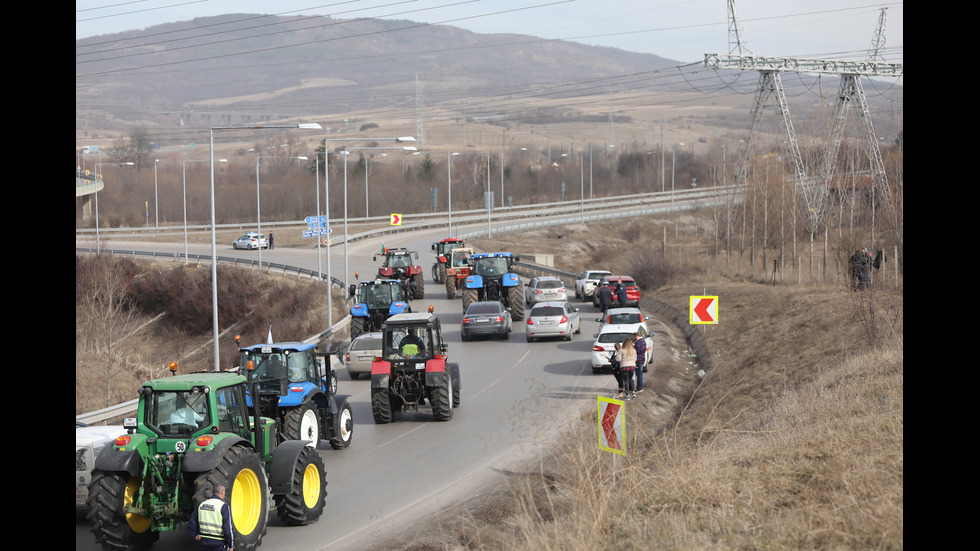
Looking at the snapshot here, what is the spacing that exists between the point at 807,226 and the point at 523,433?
3188 centimetres

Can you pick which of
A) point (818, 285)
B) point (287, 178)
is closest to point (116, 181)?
point (287, 178)

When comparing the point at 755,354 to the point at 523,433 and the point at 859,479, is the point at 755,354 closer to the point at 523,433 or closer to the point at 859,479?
the point at 523,433

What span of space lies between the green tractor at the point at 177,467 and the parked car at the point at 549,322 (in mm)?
20851

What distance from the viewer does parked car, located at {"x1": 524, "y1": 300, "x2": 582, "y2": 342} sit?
32.8m

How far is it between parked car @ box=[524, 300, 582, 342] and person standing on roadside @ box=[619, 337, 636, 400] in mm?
10363

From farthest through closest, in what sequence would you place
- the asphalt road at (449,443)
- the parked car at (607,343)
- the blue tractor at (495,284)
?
the blue tractor at (495,284)
the parked car at (607,343)
the asphalt road at (449,443)

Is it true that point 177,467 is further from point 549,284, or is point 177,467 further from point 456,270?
point 456,270

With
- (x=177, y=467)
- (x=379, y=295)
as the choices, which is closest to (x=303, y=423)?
(x=177, y=467)

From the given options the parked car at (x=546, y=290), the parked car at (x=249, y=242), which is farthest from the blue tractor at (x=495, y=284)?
the parked car at (x=249, y=242)

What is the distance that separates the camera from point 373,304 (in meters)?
33.2

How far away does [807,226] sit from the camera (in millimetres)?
46781

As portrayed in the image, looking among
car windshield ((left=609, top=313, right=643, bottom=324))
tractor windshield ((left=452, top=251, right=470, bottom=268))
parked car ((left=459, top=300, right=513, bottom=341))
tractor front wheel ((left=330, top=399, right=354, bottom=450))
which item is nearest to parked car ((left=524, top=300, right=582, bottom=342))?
parked car ((left=459, top=300, right=513, bottom=341))

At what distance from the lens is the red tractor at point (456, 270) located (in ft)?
150

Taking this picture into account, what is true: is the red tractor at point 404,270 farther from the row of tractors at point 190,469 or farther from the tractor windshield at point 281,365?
the row of tractors at point 190,469
